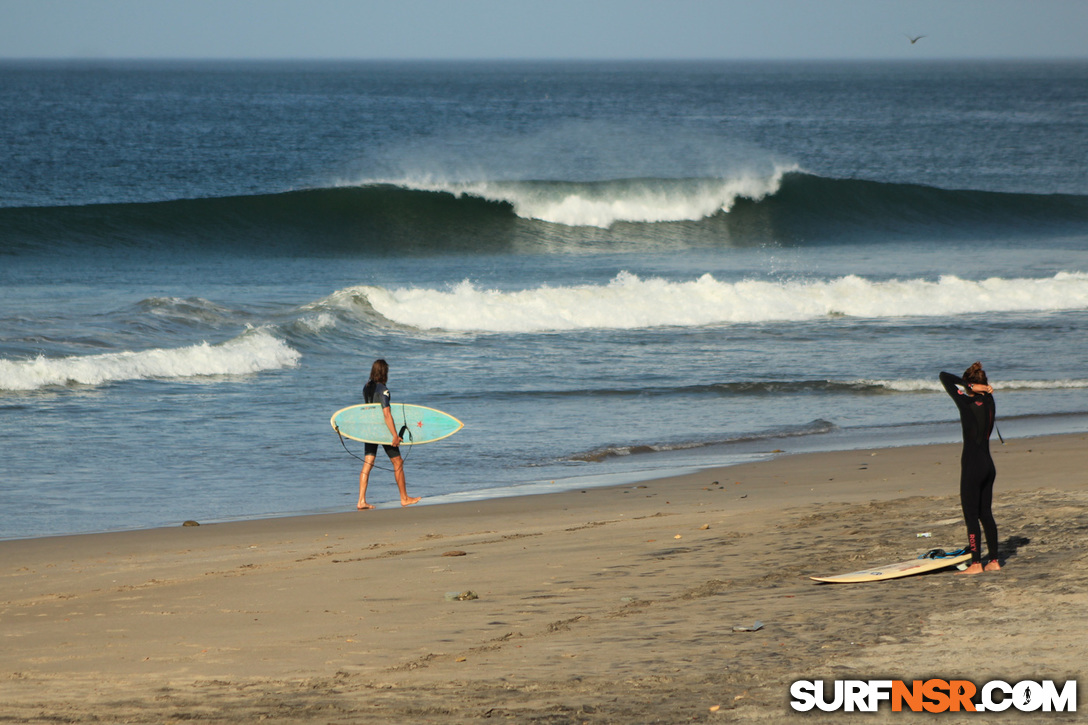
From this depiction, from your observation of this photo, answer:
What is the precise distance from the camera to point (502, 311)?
61.7 feet

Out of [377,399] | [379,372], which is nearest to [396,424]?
[377,399]

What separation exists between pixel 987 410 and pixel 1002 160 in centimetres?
4635

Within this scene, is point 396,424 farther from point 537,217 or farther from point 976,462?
point 537,217

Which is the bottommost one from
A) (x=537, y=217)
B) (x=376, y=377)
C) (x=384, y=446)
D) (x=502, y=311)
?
(x=384, y=446)

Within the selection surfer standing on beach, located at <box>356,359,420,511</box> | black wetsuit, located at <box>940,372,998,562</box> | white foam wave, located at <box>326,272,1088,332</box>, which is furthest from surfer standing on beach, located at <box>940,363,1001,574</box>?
white foam wave, located at <box>326,272,1088,332</box>

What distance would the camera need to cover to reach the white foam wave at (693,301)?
1858 cm

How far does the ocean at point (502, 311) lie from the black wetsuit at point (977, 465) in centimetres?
260

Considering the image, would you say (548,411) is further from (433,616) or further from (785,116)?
(785,116)

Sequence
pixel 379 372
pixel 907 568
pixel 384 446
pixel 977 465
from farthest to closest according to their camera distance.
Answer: pixel 379 372 → pixel 384 446 → pixel 977 465 → pixel 907 568

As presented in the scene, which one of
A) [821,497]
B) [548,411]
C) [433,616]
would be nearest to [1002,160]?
[548,411]

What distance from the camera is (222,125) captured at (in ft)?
200

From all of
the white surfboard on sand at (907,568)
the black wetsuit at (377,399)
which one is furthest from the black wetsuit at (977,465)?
the black wetsuit at (377,399)

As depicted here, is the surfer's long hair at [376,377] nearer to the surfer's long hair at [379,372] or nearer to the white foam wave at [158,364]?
the surfer's long hair at [379,372]

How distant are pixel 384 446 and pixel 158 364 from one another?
6.21 metres
